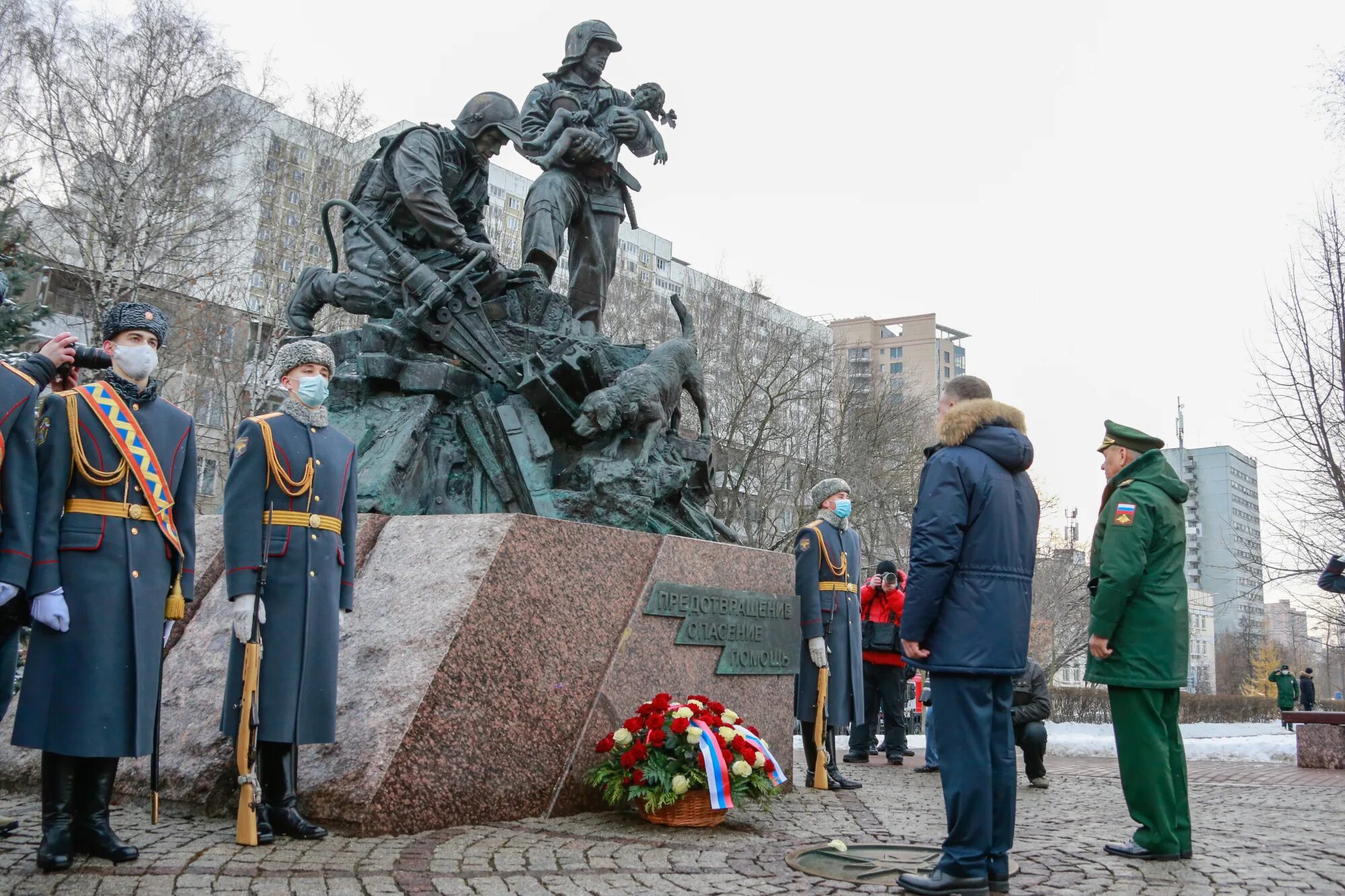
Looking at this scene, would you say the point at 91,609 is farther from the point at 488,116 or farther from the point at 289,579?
the point at 488,116

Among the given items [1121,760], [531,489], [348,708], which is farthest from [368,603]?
[1121,760]

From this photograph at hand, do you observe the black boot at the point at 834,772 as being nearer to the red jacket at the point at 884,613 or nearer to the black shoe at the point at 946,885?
the red jacket at the point at 884,613

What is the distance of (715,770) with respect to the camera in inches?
185

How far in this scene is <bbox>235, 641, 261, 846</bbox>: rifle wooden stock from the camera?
3836 millimetres

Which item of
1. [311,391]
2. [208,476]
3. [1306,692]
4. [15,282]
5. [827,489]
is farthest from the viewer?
[208,476]

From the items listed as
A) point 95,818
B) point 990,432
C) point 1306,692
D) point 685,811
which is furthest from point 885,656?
point 1306,692

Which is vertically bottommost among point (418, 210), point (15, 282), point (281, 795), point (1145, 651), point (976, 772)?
point (281, 795)

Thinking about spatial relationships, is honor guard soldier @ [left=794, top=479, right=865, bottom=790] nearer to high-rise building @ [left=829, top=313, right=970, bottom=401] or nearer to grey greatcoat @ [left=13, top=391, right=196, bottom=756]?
grey greatcoat @ [left=13, top=391, right=196, bottom=756]

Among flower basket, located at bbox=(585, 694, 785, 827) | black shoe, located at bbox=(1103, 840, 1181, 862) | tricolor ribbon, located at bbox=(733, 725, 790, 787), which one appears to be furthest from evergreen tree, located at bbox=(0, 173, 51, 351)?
black shoe, located at bbox=(1103, 840, 1181, 862)

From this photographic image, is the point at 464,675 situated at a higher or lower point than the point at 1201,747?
higher

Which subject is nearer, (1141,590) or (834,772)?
(1141,590)

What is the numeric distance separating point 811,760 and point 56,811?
426 cm

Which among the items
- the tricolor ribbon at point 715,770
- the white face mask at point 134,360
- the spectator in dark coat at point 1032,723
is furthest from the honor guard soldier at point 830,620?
the white face mask at point 134,360

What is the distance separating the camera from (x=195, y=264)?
64.6 feet
